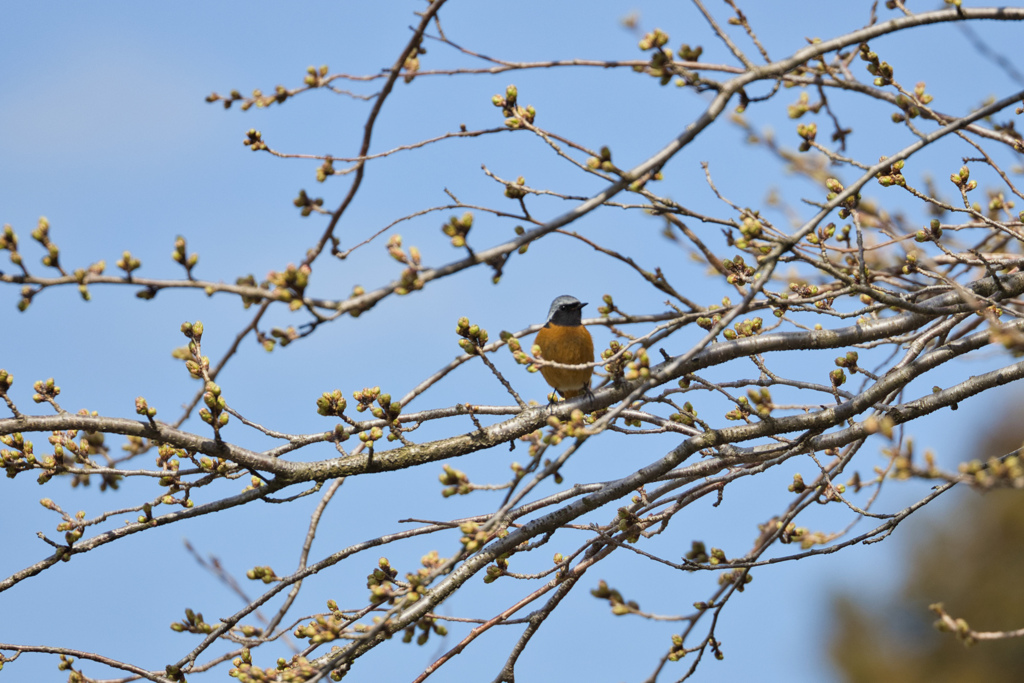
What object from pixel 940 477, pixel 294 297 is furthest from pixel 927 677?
pixel 294 297

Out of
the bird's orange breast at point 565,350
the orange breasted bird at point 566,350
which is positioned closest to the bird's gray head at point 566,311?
the orange breasted bird at point 566,350

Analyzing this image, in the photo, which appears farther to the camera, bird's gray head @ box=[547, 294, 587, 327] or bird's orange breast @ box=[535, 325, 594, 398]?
bird's gray head @ box=[547, 294, 587, 327]

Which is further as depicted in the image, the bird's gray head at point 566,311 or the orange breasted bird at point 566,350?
the bird's gray head at point 566,311

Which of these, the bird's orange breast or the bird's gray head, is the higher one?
the bird's gray head

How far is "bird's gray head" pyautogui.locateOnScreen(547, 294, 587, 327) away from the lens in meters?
6.08

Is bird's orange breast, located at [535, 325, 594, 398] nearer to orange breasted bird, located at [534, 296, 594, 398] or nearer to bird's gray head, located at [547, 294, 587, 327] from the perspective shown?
orange breasted bird, located at [534, 296, 594, 398]

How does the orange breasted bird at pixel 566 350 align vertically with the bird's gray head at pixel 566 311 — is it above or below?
below

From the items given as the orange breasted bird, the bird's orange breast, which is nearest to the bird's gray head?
the orange breasted bird

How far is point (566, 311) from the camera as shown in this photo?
6.20 meters

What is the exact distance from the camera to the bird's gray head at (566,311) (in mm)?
6082

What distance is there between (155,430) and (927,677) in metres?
19.0

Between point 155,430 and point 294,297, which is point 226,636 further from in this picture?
point 294,297

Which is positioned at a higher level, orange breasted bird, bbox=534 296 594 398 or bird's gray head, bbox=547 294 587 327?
bird's gray head, bbox=547 294 587 327

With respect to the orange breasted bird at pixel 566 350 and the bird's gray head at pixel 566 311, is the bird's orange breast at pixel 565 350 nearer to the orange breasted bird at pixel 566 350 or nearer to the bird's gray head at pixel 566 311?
the orange breasted bird at pixel 566 350
